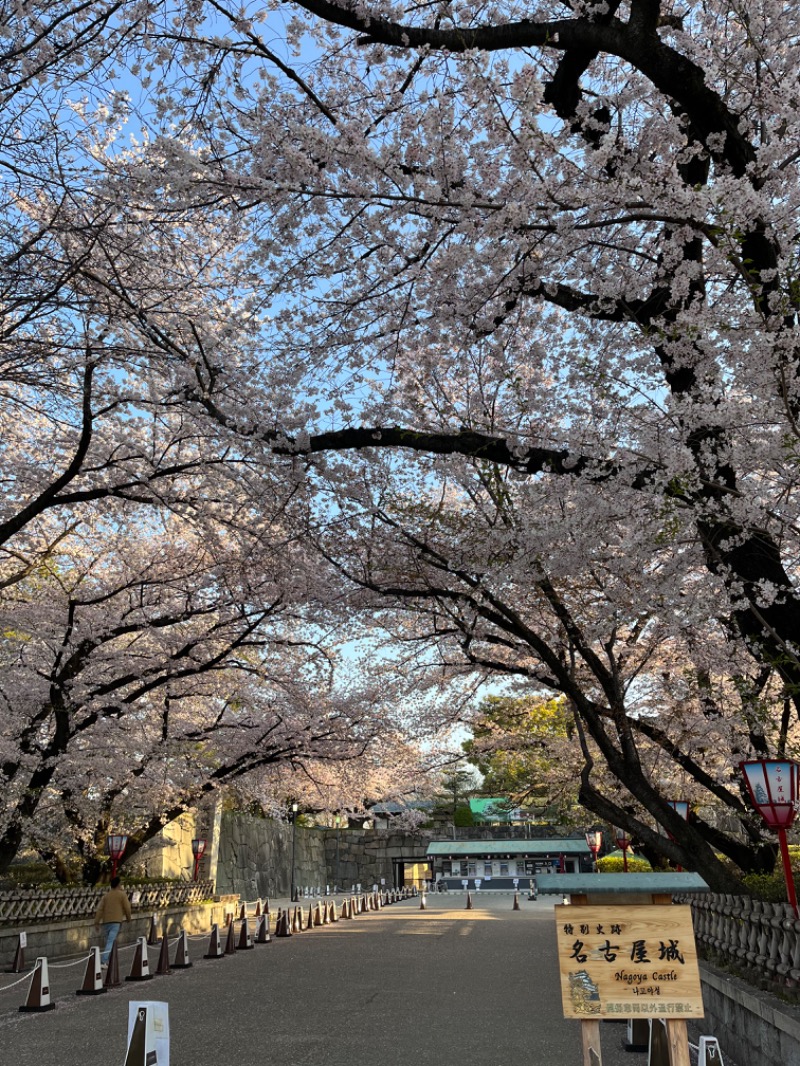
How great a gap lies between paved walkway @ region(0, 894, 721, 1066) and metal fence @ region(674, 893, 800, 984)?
126 cm

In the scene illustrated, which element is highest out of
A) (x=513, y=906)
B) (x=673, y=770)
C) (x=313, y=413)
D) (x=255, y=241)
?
(x=255, y=241)

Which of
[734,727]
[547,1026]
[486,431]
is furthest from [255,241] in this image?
[734,727]

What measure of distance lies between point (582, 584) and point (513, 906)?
21090 millimetres

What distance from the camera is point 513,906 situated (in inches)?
1150

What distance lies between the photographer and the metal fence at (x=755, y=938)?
221 inches

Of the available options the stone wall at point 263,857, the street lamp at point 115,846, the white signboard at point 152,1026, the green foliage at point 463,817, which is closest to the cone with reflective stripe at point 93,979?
the street lamp at point 115,846

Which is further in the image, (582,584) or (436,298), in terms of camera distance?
(582,584)

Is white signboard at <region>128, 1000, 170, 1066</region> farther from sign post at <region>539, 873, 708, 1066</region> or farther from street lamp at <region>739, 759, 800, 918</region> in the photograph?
street lamp at <region>739, 759, 800, 918</region>

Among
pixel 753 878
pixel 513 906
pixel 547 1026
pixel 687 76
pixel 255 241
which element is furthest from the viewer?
pixel 513 906

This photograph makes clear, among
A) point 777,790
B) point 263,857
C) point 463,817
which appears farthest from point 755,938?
point 463,817

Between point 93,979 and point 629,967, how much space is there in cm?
891

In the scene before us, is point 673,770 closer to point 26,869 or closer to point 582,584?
point 582,584

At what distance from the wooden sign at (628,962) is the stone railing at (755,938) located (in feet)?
5.09

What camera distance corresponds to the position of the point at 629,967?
4.35 m
